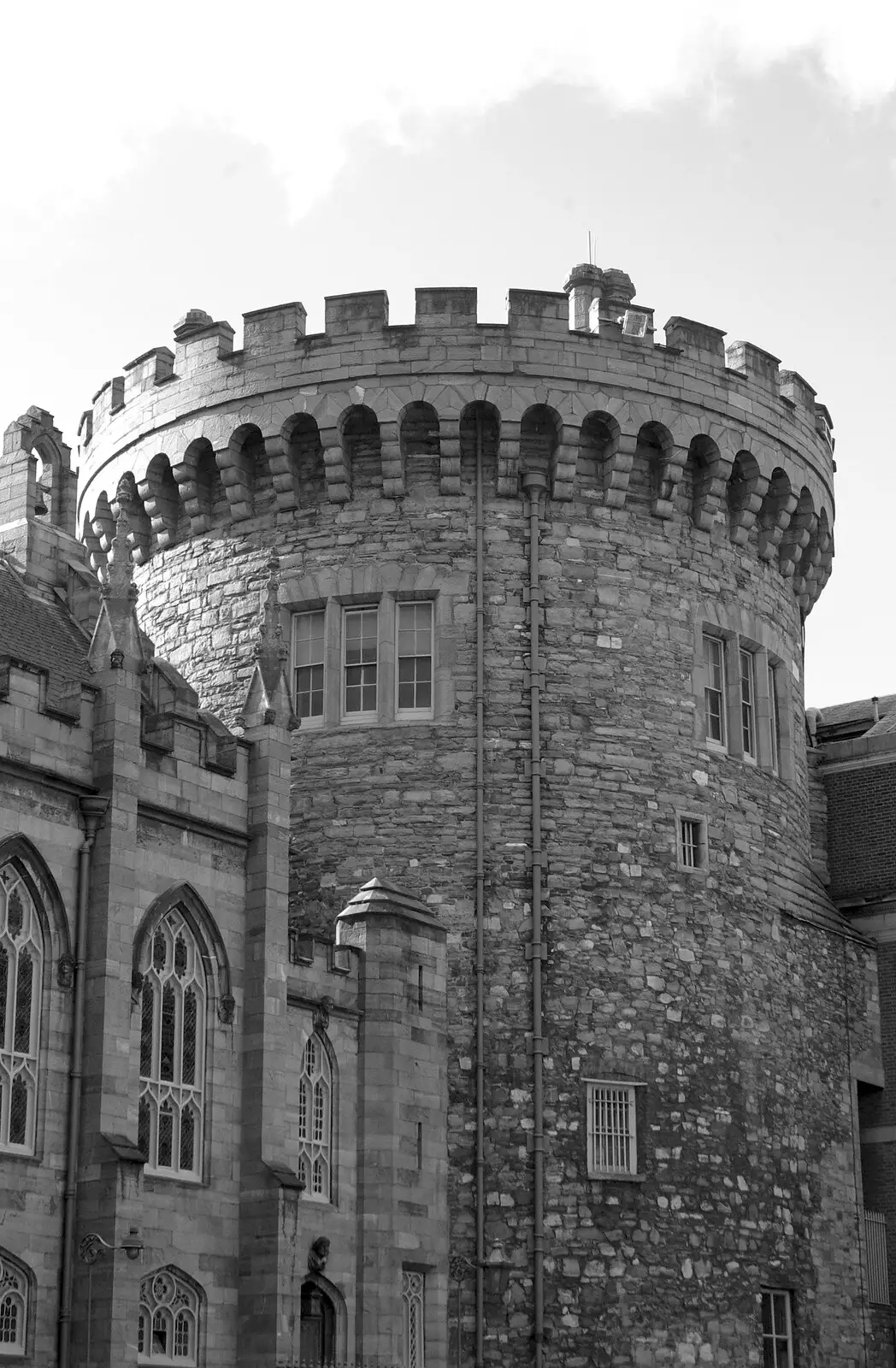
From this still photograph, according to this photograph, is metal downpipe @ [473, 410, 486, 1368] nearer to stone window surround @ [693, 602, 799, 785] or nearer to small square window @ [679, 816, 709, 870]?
small square window @ [679, 816, 709, 870]

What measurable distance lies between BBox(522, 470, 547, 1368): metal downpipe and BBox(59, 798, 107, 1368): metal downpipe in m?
7.46

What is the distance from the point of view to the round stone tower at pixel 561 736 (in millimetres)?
29297

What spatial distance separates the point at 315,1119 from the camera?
27.0 m

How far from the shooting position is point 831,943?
34344mm

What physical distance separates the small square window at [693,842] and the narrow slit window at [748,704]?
2.03m

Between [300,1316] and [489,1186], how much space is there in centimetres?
358

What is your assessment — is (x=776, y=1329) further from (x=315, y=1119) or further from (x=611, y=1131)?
(x=315, y=1119)

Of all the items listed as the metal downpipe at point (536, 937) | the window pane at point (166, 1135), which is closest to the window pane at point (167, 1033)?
the window pane at point (166, 1135)

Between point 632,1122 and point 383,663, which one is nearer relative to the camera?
point 632,1122

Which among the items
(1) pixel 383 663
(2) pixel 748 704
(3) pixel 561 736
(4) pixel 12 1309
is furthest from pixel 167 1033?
(2) pixel 748 704

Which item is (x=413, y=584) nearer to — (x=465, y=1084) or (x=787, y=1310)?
(x=465, y=1084)

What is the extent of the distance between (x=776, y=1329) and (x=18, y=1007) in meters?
12.9

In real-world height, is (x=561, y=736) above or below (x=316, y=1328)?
above

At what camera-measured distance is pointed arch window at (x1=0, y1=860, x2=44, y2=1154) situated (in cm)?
2306
